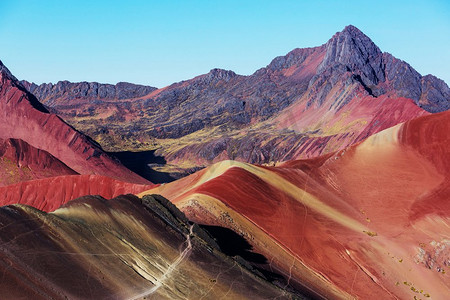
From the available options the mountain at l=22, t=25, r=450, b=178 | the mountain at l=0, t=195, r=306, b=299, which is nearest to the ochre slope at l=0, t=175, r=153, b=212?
the mountain at l=0, t=195, r=306, b=299

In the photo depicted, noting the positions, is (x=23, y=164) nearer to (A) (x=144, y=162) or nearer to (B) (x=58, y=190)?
(B) (x=58, y=190)

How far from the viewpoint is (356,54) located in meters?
168

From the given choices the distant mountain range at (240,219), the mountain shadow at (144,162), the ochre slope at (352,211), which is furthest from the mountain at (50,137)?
the ochre slope at (352,211)

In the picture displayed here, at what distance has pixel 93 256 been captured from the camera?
20.2m

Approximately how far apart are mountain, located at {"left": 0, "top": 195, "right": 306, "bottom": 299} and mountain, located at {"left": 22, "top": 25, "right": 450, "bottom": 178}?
78.4m

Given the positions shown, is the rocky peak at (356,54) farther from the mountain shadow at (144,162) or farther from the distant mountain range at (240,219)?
the mountain shadow at (144,162)

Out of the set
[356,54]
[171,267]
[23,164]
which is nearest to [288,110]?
[356,54]

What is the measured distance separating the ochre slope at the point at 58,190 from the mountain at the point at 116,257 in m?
33.3

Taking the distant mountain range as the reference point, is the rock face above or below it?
below

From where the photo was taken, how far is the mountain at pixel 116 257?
59.0ft

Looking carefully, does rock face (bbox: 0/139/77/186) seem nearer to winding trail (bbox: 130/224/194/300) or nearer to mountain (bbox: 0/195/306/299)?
mountain (bbox: 0/195/306/299)

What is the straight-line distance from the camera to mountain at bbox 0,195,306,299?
708 inches

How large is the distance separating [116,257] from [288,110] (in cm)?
13420

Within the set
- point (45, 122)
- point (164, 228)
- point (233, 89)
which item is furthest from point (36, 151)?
point (233, 89)
